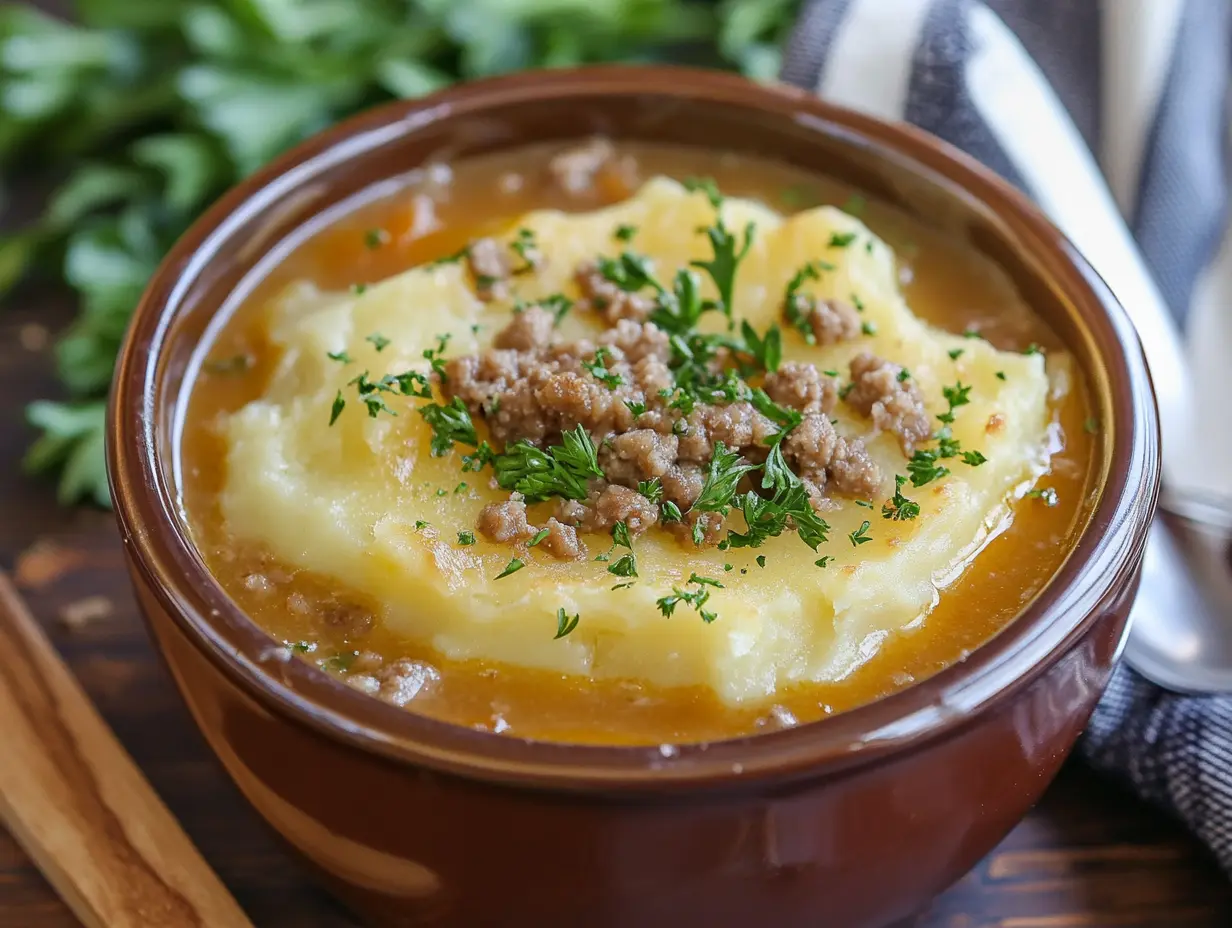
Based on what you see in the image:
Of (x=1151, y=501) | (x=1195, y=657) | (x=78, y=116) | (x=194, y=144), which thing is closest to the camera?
(x=1151, y=501)

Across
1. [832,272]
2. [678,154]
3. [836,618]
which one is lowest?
[836,618]

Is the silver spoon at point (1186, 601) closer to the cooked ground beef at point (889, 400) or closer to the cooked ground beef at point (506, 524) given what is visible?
the cooked ground beef at point (889, 400)

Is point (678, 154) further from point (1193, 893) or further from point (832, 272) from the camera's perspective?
point (1193, 893)

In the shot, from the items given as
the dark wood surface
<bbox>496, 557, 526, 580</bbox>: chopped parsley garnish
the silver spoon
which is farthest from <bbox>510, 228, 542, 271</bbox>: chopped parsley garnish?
the silver spoon

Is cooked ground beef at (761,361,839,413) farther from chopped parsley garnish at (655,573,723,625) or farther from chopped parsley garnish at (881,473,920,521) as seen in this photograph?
chopped parsley garnish at (655,573,723,625)

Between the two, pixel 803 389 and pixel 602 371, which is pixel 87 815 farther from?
pixel 803 389

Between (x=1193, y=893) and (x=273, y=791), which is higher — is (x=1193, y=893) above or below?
below

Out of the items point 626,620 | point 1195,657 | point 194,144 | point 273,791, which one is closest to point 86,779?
point 273,791
